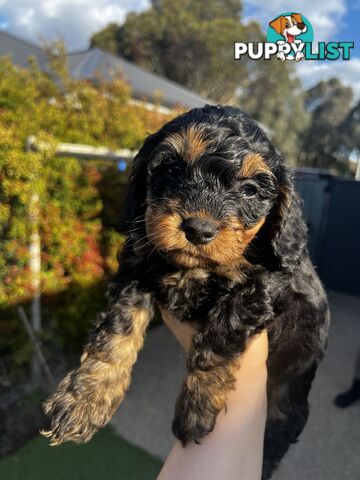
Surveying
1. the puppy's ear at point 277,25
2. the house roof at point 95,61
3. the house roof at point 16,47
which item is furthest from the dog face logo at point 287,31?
the house roof at point 16,47

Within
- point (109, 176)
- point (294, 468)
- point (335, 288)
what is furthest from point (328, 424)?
point (335, 288)

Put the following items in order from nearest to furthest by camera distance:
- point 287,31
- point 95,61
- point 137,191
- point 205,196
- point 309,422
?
1. point 205,196
2. point 137,191
3. point 309,422
4. point 287,31
5. point 95,61

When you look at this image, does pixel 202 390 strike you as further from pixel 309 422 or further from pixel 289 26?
pixel 289 26

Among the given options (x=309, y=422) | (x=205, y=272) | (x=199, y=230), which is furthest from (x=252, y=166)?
(x=309, y=422)

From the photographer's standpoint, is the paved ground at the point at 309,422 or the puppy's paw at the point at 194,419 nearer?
the puppy's paw at the point at 194,419

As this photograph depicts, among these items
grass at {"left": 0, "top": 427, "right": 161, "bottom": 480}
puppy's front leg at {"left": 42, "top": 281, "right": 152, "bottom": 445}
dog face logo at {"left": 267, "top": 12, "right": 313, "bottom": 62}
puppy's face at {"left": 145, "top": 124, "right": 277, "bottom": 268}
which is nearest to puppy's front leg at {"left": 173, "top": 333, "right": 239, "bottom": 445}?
puppy's front leg at {"left": 42, "top": 281, "right": 152, "bottom": 445}

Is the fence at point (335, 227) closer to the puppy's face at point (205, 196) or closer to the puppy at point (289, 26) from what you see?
the puppy at point (289, 26)

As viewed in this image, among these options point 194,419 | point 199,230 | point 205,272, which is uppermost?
point 199,230
